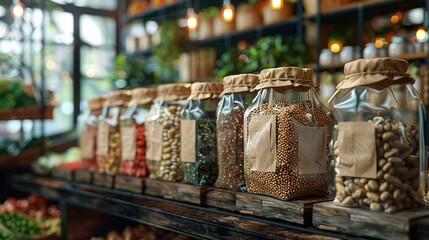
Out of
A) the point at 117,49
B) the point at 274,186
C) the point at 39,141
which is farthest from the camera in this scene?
the point at 117,49

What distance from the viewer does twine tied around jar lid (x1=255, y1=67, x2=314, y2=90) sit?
3.61 feet

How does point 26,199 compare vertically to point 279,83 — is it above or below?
below

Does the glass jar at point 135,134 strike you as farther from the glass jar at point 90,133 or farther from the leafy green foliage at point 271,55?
the leafy green foliage at point 271,55

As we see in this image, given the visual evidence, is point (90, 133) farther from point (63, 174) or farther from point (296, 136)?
point (296, 136)

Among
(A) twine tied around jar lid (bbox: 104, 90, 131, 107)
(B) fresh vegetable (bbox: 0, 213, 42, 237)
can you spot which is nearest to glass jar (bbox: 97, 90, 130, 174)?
(A) twine tied around jar lid (bbox: 104, 90, 131, 107)

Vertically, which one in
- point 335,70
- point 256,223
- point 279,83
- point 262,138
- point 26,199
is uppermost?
point 335,70

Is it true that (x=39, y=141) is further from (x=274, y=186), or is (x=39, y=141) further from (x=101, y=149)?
(x=274, y=186)

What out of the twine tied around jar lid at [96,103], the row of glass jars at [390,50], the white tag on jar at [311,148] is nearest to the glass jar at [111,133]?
the twine tied around jar lid at [96,103]

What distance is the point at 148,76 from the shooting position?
490 cm

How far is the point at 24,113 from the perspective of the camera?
2.67 m

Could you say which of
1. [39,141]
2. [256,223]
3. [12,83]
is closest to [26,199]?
[39,141]

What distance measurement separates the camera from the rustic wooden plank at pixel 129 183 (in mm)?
1572

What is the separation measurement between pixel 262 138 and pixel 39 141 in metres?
2.22

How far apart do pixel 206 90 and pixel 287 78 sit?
1.08 ft
